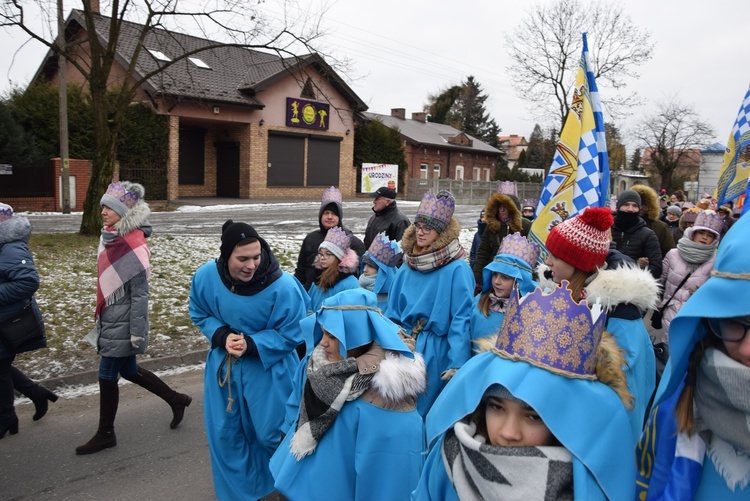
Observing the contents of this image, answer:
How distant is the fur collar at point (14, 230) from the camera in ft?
15.7

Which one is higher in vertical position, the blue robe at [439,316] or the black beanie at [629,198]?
the black beanie at [629,198]

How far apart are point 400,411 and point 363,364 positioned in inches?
11.4

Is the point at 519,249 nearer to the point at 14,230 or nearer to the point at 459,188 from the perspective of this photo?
the point at 14,230

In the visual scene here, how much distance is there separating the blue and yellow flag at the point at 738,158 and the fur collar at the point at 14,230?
23.9 feet

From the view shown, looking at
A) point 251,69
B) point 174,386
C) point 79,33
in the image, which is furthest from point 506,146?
point 174,386

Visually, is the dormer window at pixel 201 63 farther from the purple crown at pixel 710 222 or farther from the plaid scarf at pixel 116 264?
the purple crown at pixel 710 222

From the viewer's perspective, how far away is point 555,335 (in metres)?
1.81

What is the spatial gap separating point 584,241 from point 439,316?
1550 mm

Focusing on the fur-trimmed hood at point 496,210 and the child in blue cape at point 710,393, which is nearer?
the child in blue cape at point 710,393

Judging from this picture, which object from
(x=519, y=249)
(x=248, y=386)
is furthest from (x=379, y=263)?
(x=248, y=386)

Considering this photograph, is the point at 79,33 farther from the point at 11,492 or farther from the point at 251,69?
the point at 11,492

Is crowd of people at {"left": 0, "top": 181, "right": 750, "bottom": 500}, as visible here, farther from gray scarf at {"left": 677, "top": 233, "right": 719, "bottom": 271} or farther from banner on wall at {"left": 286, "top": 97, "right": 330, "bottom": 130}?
banner on wall at {"left": 286, "top": 97, "right": 330, "bottom": 130}

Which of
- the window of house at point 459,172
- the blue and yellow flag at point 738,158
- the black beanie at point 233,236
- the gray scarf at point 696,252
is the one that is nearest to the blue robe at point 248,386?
the black beanie at point 233,236

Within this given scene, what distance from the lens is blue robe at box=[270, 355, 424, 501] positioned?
2.86 metres
